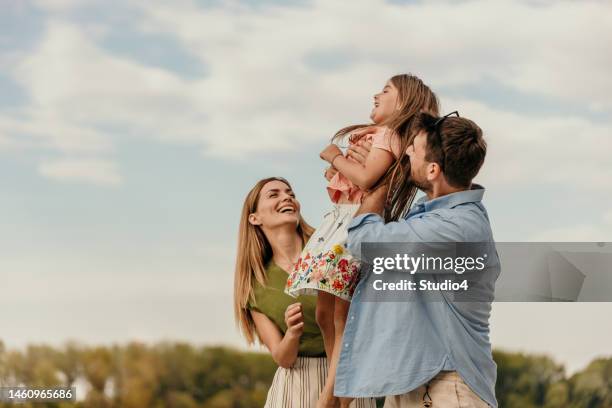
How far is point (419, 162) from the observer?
296 centimetres

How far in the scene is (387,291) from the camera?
2.92m

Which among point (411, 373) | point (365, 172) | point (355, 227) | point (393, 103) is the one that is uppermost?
point (393, 103)

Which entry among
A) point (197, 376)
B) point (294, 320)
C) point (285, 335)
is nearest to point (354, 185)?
point (294, 320)

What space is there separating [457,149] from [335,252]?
2.01 ft

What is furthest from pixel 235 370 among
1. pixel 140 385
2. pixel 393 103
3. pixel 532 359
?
pixel 393 103

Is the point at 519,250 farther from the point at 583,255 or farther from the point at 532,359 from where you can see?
the point at 532,359

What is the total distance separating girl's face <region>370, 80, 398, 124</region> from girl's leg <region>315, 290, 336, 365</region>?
2.43 feet

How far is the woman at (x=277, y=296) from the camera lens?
3695 millimetres

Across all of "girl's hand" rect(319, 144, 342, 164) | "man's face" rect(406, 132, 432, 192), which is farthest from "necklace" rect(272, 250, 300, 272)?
"man's face" rect(406, 132, 432, 192)

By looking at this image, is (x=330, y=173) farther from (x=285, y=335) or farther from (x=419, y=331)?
(x=419, y=331)

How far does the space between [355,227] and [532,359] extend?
6039 mm

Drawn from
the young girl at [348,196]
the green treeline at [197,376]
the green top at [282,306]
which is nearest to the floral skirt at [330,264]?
the young girl at [348,196]

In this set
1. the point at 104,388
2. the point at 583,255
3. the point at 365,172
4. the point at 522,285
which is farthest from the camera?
the point at 104,388

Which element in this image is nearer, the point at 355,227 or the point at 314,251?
the point at 355,227
